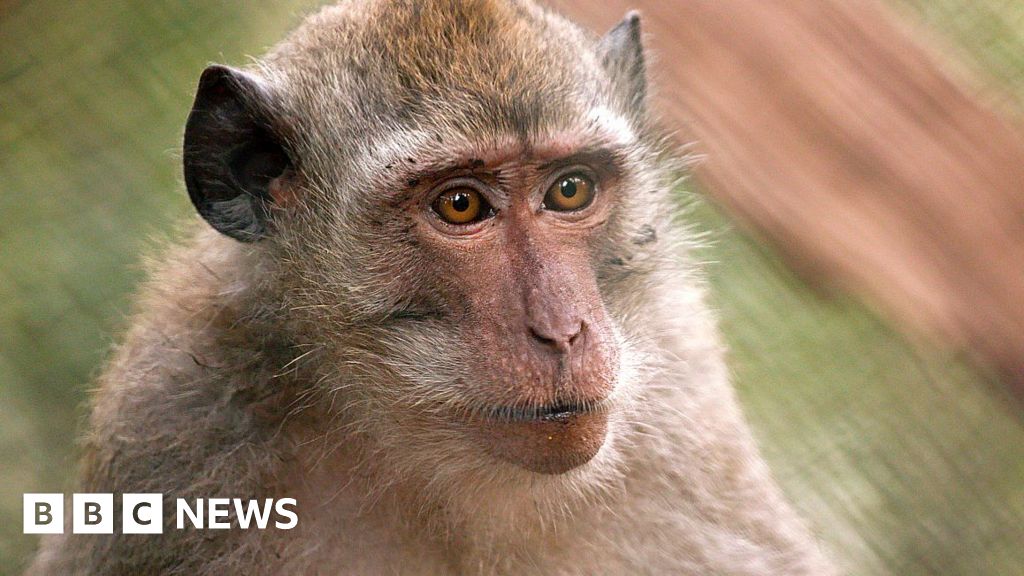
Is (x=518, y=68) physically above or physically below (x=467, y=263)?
above

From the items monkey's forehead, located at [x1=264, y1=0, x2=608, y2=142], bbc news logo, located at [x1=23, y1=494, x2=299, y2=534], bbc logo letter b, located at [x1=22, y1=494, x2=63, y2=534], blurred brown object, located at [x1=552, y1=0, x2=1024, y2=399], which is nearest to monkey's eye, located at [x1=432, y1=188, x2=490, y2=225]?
monkey's forehead, located at [x1=264, y1=0, x2=608, y2=142]

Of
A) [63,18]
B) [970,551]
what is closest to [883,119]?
[970,551]

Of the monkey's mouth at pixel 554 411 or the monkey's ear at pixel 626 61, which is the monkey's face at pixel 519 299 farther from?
the monkey's ear at pixel 626 61

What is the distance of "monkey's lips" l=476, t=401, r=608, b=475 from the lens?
2.57 m

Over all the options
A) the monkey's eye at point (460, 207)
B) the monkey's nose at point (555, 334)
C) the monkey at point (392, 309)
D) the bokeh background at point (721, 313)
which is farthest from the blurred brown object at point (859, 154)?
the monkey's nose at point (555, 334)

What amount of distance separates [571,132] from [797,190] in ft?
2.12

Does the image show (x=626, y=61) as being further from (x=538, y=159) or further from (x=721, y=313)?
(x=721, y=313)

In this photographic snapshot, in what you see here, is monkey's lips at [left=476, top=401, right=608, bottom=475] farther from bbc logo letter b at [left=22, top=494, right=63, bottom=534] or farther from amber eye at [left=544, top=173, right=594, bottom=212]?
bbc logo letter b at [left=22, top=494, right=63, bottom=534]

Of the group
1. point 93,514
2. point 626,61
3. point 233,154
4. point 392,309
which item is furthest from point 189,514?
point 626,61

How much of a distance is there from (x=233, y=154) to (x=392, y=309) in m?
0.57

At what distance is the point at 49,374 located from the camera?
15.4 feet

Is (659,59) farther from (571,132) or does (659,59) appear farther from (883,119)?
(883,119)

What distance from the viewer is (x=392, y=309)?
279 centimetres

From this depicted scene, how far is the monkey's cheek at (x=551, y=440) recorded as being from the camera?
258cm
